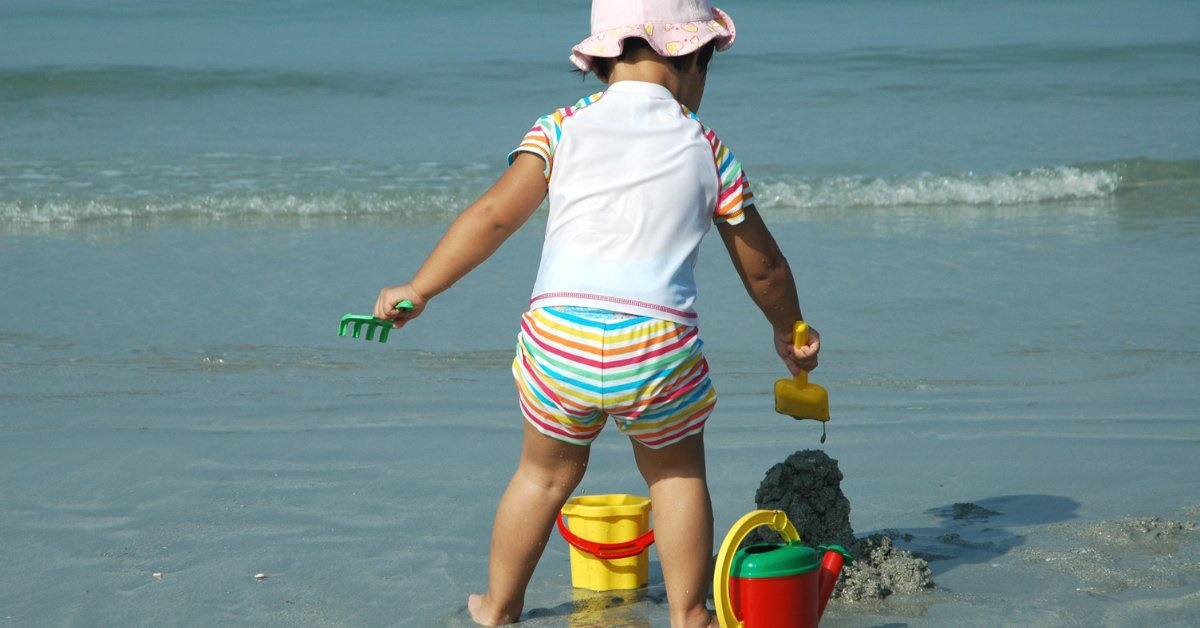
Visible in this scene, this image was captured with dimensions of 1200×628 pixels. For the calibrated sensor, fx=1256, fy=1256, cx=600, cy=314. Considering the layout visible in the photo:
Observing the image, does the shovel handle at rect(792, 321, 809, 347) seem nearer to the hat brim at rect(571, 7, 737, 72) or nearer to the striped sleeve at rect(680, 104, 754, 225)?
the striped sleeve at rect(680, 104, 754, 225)

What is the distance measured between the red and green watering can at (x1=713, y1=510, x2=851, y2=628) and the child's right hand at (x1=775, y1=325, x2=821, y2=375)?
36 centimetres

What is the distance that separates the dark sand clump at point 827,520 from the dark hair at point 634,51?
918 mm

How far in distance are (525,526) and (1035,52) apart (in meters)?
16.1

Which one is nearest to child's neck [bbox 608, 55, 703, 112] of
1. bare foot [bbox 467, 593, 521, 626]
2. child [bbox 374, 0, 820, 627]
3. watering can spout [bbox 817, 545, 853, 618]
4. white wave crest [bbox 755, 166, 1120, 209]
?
child [bbox 374, 0, 820, 627]

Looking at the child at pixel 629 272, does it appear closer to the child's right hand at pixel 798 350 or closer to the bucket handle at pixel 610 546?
the child's right hand at pixel 798 350

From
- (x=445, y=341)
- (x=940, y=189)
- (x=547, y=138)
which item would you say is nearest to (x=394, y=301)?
(x=547, y=138)

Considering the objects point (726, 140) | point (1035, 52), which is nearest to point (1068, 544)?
point (726, 140)

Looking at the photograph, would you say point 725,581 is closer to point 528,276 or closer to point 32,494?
point 32,494

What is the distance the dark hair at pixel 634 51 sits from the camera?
2559 mm

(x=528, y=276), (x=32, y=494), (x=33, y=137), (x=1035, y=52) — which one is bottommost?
(x=32, y=494)

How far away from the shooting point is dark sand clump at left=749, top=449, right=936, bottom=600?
284 centimetres

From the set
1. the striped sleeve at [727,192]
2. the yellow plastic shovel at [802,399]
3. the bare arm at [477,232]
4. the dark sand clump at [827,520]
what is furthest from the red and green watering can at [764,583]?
the bare arm at [477,232]

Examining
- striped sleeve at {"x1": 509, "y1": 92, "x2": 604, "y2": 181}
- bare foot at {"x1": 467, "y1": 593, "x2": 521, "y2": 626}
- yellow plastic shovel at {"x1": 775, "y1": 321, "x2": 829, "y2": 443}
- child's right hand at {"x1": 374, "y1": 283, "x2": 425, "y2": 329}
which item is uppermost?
striped sleeve at {"x1": 509, "y1": 92, "x2": 604, "y2": 181}

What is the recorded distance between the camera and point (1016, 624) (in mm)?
2635
